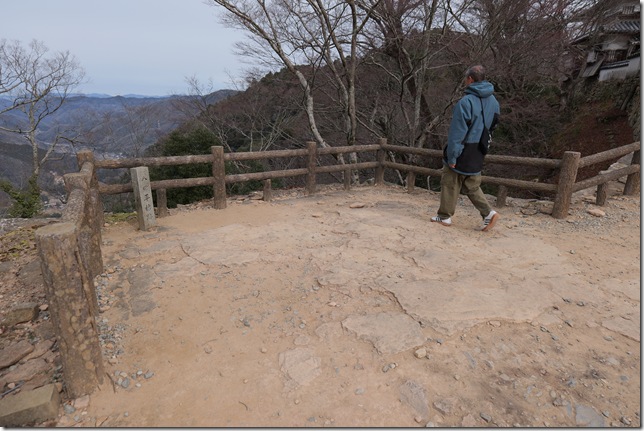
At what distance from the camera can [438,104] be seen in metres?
8.98

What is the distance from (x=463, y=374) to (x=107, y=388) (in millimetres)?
1939

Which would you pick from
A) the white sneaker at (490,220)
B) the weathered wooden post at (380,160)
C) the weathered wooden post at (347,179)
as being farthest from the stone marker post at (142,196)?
the white sneaker at (490,220)

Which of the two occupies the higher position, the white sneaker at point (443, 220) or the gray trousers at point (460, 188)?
the gray trousers at point (460, 188)

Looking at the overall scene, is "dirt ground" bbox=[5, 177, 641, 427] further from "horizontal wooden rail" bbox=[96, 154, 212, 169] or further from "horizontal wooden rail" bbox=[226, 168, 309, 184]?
"horizontal wooden rail" bbox=[226, 168, 309, 184]

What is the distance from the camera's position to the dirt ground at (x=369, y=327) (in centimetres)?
180

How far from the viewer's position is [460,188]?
4320 mm

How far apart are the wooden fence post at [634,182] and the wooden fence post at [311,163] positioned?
485 centimetres

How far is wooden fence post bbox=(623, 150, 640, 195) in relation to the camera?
5.46 meters

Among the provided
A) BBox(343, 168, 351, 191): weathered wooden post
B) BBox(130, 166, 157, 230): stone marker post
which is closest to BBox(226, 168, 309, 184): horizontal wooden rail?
BBox(343, 168, 351, 191): weathered wooden post

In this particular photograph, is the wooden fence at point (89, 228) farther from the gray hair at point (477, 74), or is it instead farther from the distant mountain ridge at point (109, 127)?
the distant mountain ridge at point (109, 127)

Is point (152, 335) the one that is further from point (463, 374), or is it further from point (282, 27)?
point (282, 27)

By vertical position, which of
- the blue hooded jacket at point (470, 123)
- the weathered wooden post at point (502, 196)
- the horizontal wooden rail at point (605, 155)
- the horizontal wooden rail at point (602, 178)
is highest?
the blue hooded jacket at point (470, 123)

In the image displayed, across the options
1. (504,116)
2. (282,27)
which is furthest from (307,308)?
(504,116)

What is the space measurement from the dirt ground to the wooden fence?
0.71ft
